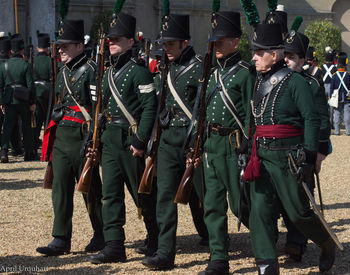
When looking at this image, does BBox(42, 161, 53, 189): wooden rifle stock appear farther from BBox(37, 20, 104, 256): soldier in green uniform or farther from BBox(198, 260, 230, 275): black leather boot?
BBox(198, 260, 230, 275): black leather boot

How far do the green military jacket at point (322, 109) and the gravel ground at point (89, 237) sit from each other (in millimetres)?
970

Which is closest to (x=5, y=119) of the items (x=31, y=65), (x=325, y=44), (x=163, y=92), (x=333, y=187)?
(x=31, y=65)

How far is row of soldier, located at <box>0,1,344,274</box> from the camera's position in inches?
223

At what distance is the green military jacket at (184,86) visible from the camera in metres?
6.44

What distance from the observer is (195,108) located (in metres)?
6.27

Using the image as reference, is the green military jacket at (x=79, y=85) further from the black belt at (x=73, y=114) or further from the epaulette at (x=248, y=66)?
the epaulette at (x=248, y=66)

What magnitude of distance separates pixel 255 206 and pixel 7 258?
2.34 m

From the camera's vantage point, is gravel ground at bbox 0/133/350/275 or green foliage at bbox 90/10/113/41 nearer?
gravel ground at bbox 0/133/350/275

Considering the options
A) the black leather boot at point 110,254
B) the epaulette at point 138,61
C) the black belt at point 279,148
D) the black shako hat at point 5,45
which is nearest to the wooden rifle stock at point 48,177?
the black leather boot at point 110,254

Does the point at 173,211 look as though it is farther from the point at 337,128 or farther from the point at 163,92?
the point at 337,128

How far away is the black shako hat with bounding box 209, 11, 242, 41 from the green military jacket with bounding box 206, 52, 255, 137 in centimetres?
18

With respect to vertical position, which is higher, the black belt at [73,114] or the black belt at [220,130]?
the black belt at [73,114]

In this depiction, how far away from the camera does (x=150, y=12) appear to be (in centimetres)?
3209

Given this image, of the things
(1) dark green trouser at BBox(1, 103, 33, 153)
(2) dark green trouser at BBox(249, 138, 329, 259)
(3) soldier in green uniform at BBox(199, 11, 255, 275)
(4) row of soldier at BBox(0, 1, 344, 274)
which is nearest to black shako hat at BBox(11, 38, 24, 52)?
(1) dark green trouser at BBox(1, 103, 33, 153)
